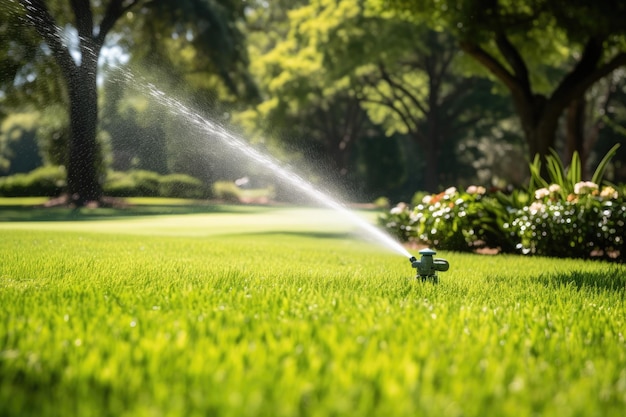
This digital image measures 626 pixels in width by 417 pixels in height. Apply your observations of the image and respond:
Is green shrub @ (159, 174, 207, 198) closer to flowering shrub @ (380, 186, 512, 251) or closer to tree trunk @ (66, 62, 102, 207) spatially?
tree trunk @ (66, 62, 102, 207)

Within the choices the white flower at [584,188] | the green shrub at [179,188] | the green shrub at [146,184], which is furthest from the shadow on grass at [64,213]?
the white flower at [584,188]

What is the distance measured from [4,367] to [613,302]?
461 centimetres

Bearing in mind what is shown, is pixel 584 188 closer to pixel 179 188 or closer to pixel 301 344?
pixel 301 344

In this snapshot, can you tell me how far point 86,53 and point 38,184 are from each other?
1316cm

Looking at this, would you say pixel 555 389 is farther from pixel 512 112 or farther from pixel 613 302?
pixel 512 112

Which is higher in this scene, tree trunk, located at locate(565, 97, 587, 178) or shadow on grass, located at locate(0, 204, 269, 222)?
tree trunk, located at locate(565, 97, 587, 178)

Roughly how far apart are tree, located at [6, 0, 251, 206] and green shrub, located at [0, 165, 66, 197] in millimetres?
4182

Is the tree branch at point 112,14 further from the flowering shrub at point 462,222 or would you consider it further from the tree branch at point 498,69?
the flowering shrub at point 462,222

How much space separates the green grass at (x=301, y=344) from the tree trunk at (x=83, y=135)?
19900mm

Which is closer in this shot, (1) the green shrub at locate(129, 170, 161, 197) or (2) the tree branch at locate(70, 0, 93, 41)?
(2) the tree branch at locate(70, 0, 93, 41)

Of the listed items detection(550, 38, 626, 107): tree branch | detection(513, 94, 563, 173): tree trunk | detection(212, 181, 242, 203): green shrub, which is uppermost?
detection(550, 38, 626, 107): tree branch

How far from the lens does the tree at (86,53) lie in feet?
79.0

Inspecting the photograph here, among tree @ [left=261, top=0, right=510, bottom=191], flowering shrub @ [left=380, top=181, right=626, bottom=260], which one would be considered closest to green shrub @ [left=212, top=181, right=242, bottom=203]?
tree @ [left=261, top=0, right=510, bottom=191]

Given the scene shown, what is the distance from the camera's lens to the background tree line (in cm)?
1492
